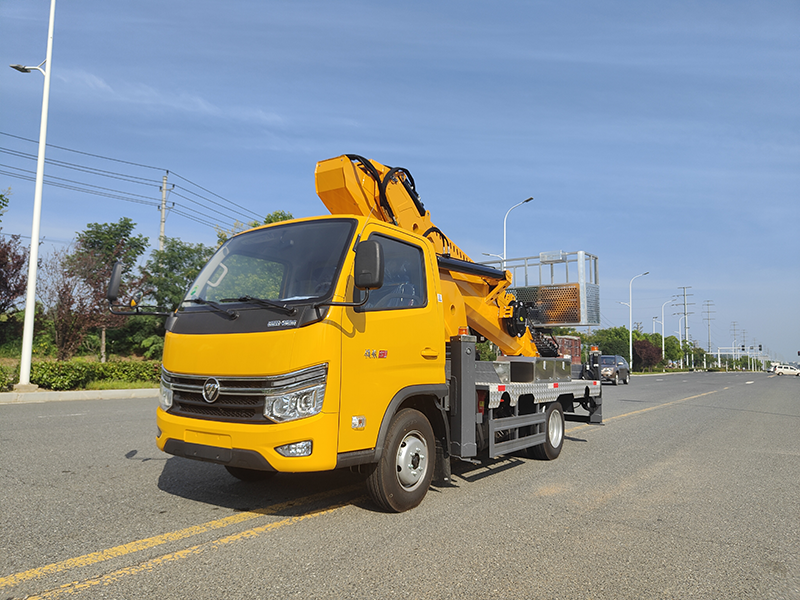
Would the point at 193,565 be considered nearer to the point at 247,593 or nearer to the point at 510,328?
the point at 247,593

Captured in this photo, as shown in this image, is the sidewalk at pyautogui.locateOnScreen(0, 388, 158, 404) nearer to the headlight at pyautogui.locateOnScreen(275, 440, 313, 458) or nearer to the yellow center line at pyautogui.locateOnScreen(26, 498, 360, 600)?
the yellow center line at pyautogui.locateOnScreen(26, 498, 360, 600)

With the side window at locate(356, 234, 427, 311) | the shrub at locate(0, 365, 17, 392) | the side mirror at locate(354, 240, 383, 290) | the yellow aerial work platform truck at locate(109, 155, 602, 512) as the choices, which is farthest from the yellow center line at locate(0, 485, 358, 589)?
the shrub at locate(0, 365, 17, 392)

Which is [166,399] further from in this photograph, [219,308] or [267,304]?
[267,304]

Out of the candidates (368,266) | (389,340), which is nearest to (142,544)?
(389,340)

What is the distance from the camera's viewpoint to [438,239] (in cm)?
666

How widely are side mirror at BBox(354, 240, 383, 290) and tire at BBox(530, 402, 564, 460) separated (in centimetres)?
395

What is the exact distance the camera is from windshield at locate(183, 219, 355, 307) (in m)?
4.48

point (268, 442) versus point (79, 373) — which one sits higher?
point (268, 442)

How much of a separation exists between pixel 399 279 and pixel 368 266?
902mm

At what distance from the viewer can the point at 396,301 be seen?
16.0ft

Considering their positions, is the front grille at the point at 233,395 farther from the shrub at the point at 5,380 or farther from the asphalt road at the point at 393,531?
the shrub at the point at 5,380

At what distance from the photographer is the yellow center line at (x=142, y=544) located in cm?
323

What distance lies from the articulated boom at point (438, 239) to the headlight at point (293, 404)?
2.48m

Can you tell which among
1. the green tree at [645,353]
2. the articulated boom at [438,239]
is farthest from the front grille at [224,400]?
the green tree at [645,353]
